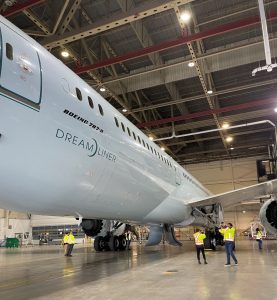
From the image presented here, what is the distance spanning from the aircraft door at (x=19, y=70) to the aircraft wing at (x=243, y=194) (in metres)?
8.58

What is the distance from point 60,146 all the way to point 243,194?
913cm

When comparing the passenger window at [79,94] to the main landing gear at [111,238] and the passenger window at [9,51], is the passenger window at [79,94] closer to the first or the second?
the passenger window at [9,51]

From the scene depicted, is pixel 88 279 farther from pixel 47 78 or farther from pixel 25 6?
pixel 25 6

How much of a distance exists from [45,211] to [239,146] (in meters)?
27.9

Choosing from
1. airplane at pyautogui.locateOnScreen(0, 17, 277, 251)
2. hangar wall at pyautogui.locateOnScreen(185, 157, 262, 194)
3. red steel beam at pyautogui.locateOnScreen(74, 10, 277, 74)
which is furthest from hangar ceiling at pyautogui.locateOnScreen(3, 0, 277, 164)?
hangar wall at pyautogui.locateOnScreen(185, 157, 262, 194)

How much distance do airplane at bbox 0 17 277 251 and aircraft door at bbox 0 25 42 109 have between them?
0.01 m

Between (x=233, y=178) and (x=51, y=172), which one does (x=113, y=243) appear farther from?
(x=233, y=178)

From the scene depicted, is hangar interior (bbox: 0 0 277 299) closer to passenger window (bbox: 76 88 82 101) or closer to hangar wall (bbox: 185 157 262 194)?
passenger window (bbox: 76 88 82 101)

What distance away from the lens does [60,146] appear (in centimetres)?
512

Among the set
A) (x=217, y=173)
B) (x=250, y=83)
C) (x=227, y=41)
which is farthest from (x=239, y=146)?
(x=227, y=41)

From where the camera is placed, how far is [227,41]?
1388 cm

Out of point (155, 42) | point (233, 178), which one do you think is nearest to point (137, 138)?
point (155, 42)

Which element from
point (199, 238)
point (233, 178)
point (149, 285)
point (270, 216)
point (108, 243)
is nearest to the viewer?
point (149, 285)

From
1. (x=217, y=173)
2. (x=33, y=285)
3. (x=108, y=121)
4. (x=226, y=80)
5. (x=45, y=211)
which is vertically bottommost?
(x=33, y=285)
